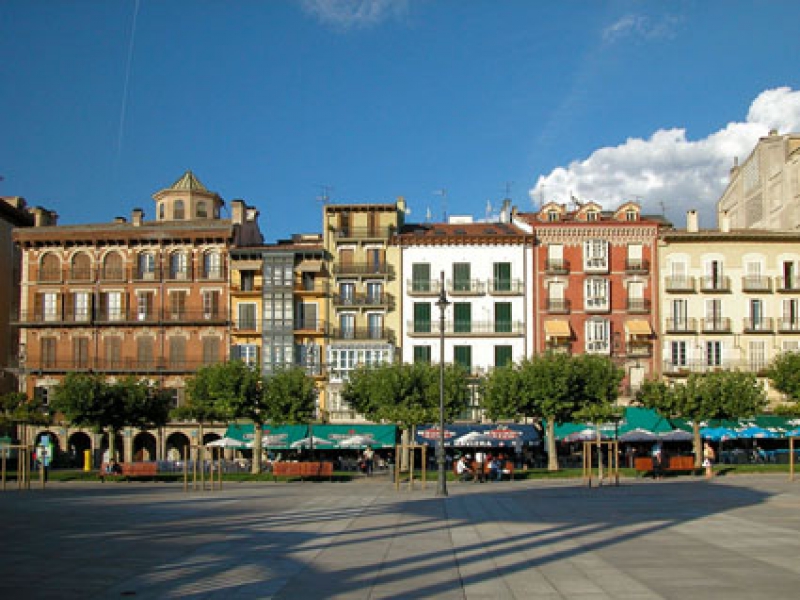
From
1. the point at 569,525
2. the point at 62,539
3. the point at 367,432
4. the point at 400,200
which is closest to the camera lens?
the point at 62,539

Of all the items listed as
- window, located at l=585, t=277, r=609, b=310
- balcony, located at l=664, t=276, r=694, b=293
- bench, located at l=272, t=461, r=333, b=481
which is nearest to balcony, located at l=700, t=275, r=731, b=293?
balcony, located at l=664, t=276, r=694, b=293

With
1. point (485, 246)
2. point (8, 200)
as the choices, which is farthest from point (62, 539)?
point (8, 200)

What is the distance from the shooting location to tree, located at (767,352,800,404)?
5826 cm

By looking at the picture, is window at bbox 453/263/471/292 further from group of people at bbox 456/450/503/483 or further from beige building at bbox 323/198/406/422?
group of people at bbox 456/450/503/483

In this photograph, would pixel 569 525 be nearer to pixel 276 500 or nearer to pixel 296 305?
pixel 276 500

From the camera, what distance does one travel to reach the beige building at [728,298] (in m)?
64.7

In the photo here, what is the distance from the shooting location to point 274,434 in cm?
6028

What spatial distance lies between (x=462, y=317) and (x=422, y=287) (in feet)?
11.5

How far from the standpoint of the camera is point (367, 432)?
6062 cm

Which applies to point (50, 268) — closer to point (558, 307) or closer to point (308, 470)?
point (308, 470)

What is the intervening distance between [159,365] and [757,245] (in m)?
42.4

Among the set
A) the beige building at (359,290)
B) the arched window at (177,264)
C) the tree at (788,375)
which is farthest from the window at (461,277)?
the tree at (788,375)

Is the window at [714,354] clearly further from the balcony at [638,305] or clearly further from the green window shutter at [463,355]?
the green window shutter at [463,355]

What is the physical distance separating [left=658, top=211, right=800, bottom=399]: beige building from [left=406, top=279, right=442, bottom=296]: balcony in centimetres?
1551
